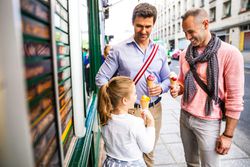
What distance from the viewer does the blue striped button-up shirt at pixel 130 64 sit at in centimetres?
240

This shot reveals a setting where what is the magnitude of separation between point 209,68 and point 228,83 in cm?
20

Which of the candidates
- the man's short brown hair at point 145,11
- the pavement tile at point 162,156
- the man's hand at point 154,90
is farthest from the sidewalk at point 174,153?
the man's short brown hair at point 145,11

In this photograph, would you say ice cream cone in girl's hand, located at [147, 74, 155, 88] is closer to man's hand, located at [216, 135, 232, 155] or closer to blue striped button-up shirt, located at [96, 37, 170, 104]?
blue striped button-up shirt, located at [96, 37, 170, 104]

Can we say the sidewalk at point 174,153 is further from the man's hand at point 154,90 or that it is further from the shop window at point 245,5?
the shop window at point 245,5

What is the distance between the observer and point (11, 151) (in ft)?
1.55

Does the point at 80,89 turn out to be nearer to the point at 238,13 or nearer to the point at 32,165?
the point at 32,165

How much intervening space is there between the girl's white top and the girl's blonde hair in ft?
0.19

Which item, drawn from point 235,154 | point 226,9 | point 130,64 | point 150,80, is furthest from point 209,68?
point 226,9

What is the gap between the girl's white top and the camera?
1.73m

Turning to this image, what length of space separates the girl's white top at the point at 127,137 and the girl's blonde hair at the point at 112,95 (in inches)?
2.3

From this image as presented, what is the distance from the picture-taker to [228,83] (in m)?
1.95

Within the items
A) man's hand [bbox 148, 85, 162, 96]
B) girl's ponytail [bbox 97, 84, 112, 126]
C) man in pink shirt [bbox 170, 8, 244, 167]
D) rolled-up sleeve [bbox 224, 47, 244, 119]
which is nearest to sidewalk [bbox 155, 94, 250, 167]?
man in pink shirt [bbox 170, 8, 244, 167]

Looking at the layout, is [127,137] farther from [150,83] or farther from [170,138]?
[170,138]

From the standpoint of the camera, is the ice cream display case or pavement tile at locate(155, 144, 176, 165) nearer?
the ice cream display case
